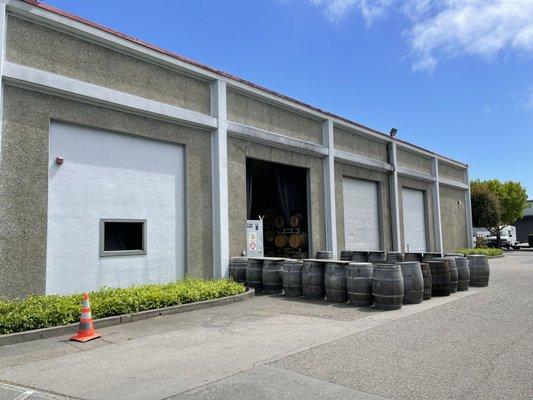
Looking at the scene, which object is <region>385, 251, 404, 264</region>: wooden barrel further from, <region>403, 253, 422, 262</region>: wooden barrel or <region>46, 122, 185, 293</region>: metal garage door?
<region>46, 122, 185, 293</region>: metal garage door

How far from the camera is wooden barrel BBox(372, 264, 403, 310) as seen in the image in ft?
31.3

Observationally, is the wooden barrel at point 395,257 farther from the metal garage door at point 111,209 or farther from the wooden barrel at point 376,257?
the metal garage door at point 111,209

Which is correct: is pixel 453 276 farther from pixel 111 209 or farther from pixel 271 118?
pixel 111 209

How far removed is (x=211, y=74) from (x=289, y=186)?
229 inches

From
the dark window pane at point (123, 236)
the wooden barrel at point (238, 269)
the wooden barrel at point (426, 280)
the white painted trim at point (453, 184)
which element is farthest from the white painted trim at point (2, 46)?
the white painted trim at point (453, 184)

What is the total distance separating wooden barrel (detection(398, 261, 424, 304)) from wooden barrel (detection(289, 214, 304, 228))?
7.17 metres

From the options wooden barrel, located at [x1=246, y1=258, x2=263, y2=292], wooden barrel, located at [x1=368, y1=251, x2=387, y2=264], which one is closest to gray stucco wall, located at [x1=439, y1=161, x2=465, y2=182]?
wooden barrel, located at [x1=368, y1=251, x2=387, y2=264]

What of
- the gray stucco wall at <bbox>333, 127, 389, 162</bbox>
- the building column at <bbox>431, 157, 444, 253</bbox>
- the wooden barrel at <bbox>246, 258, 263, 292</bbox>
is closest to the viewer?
the wooden barrel at <bbox>246, 258, 263, 292</bbox>

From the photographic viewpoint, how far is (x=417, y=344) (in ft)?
21.5

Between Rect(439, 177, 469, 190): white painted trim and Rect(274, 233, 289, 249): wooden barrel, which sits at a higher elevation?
Rect(439, 177, 469, 190): white painted trim

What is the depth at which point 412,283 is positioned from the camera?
10.2 m

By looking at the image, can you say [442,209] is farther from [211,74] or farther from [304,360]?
[304,360]

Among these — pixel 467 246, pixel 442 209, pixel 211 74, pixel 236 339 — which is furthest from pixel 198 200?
pixel 467 246

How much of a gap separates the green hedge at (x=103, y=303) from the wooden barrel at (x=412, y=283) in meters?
4.02
